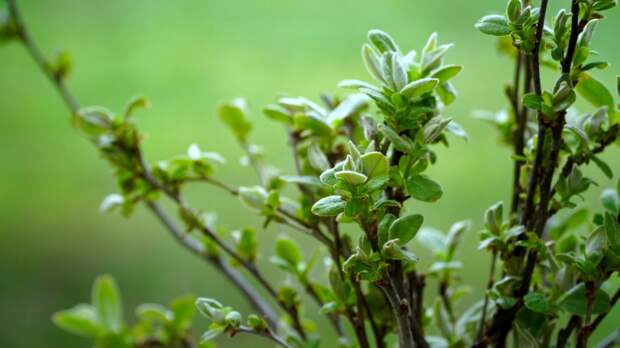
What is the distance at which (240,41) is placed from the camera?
4.59 feet

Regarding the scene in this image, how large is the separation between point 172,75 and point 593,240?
1111mm

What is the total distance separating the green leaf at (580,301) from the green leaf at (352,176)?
0.17 metres

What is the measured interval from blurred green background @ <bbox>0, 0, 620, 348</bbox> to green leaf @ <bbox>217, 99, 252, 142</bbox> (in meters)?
0.58

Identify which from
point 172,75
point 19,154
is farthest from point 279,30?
point 19,154

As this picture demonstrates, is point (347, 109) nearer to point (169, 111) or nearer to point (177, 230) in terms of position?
point (177, 230)

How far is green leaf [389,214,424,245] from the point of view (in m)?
0.39

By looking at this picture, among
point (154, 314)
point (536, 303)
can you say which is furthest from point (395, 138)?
point (154, 314)

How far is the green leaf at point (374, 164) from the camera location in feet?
1.19

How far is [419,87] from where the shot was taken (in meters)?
0.38

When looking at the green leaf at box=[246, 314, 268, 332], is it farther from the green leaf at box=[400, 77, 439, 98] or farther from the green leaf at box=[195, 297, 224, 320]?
Result: the green leaf at box=[400, 77, 439, 98]

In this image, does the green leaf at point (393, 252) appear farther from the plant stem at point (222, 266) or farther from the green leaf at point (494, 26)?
the plant stem at point (222, 266)

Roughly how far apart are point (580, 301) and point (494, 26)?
0.18m

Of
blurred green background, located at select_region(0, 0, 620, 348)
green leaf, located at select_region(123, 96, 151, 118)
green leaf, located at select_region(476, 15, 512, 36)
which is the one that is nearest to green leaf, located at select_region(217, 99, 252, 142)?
green leaf, located at select_region(123, 96, 151, 118)

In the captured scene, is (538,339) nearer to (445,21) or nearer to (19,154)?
(445,21)
